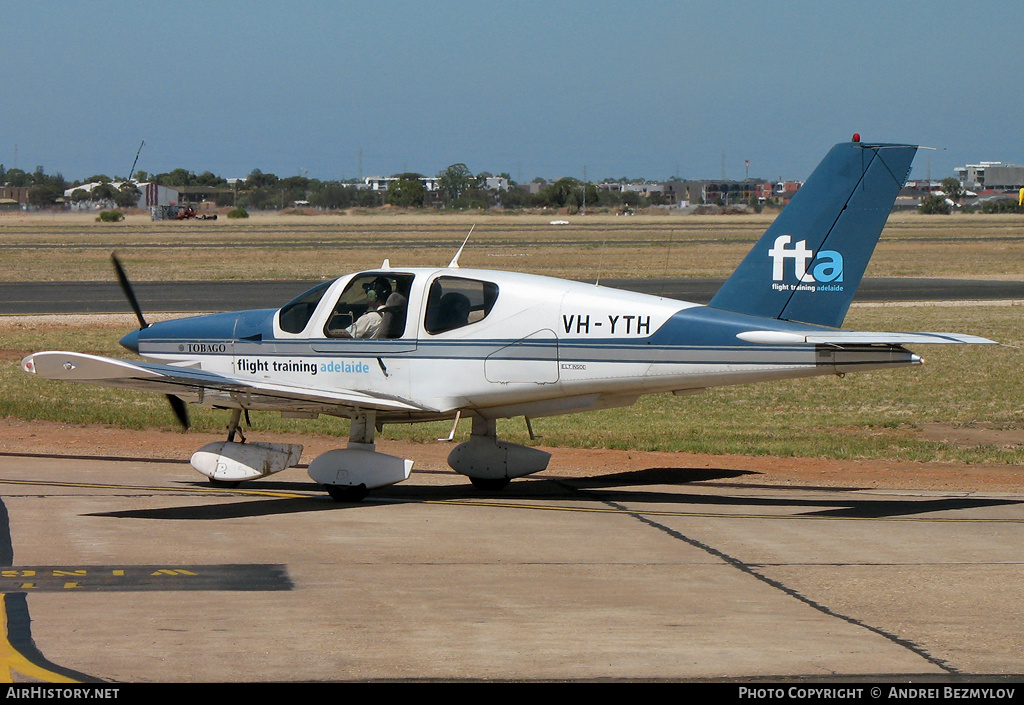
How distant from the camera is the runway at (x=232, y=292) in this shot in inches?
1404

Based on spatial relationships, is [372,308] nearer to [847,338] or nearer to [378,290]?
[378,290]

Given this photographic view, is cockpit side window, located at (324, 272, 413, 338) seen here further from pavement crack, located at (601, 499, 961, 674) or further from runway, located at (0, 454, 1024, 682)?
pavement crack, located at (601, 499, 961, 674)

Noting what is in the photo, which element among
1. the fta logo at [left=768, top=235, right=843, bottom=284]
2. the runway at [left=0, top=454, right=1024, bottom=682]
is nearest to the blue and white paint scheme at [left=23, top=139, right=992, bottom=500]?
the fta logo at [left=768, top=235, right=843, bottom=284]

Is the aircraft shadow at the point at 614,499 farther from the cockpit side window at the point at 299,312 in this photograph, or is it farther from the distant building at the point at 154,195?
the distant building at the point at 154,195

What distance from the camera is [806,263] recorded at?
40.9ft

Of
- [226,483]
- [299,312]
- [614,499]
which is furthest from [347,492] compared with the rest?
[614,499]

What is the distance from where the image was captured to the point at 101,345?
1012 inches

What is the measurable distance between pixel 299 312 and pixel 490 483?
113 inches

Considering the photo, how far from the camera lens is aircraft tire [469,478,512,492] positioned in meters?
13.4

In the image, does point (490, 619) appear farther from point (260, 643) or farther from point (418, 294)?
point (418, 294)

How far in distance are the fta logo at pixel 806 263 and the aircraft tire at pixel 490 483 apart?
3.74 meters

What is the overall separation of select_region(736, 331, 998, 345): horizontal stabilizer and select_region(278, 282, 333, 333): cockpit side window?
15.2 ft
